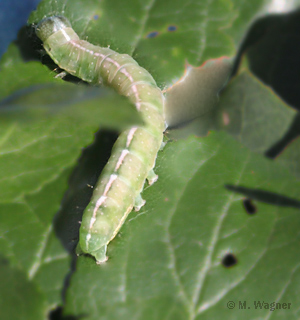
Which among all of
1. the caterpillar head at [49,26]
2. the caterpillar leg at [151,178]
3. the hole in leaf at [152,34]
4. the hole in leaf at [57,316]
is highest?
the caterpillar head at [49,26]

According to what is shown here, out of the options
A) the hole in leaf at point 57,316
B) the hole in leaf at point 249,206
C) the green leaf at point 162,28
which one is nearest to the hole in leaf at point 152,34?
the green leaf at point 162,28

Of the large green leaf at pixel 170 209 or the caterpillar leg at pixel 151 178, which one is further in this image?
the caterpillar leg at pixel 151 178

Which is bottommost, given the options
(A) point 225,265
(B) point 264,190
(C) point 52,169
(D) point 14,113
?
(A) point 225,265

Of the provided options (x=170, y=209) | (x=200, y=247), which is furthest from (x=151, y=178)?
(x=200, y=247)

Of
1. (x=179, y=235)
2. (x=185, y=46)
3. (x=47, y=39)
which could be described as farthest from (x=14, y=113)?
(x=47, y=39)

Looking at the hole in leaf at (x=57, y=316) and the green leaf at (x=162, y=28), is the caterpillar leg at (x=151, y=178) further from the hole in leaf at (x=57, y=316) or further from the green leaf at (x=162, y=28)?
the hole in leaf at (x=57, y=316)

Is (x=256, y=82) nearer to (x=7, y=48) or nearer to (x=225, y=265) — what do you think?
(x=225, y=265)

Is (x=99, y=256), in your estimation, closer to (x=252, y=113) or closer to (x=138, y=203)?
(x=138, y=203)
